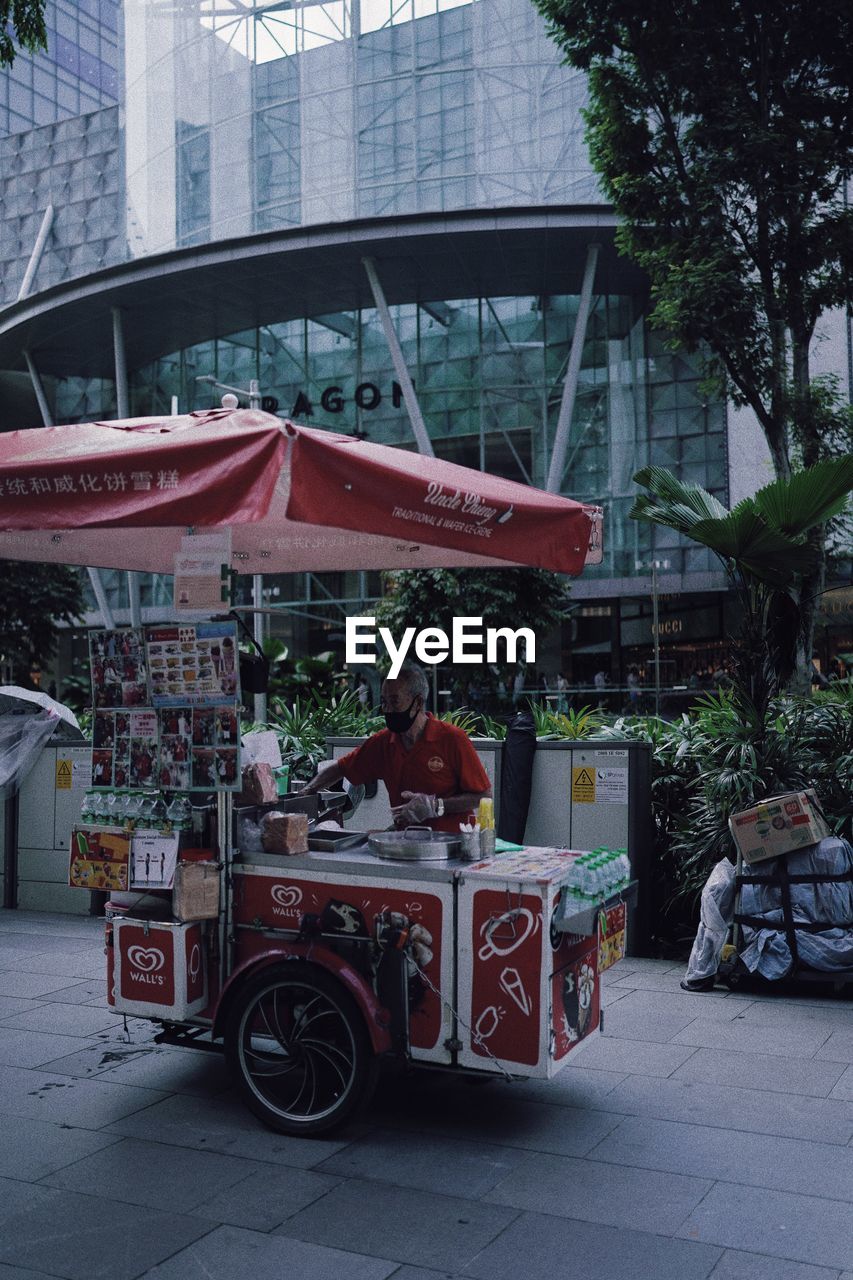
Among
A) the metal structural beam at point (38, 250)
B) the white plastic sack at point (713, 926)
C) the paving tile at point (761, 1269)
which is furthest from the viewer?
the metal structural beam at point (38, 250)

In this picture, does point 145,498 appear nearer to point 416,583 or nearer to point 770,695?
point 770,695

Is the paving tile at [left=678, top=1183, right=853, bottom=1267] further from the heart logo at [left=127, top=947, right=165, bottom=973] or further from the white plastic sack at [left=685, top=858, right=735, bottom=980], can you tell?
the white plastic sack at [left=685, top=858, right=735, bottom=980]

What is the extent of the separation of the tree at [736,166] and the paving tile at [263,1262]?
11160mm

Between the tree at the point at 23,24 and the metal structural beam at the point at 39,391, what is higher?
the metal structural beam at the point at 39,391


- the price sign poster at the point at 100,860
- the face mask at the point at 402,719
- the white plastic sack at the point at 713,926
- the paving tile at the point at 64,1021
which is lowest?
the paving tile at the point at 64,1021

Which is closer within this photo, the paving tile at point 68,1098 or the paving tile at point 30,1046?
the paving tile at point 68,1098

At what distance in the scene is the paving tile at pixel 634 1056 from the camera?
18.4ft

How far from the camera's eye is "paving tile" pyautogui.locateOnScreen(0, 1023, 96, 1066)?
5.74m

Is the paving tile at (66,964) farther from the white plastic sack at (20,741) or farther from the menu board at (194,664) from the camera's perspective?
the menu board at (194,664)

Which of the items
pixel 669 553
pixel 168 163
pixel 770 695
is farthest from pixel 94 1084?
pixel 168 163

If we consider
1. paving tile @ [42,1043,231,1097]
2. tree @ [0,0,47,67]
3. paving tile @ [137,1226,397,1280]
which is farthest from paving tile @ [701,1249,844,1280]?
tree @ [0,0,47,67]

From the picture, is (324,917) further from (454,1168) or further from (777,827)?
(777,827)

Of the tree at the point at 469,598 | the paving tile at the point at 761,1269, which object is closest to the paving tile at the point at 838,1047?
the paving tile at the point at 761,1269

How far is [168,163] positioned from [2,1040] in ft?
104
